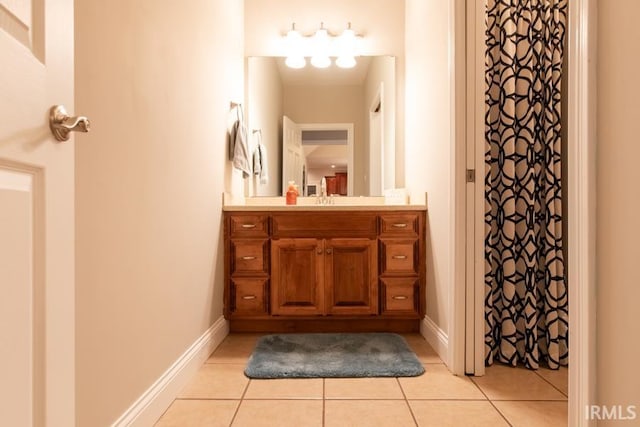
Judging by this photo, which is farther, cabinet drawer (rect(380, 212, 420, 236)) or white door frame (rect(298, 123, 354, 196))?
white door frame (rect(298, 123, 354, 196))

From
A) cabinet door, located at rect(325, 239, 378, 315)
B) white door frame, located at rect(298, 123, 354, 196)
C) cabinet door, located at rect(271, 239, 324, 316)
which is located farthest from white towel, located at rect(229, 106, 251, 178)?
cabinet door, located at rect(325, 239, 378, 315)

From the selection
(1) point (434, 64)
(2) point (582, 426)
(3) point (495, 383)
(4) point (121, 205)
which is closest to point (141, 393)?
(4) point (121, 205)

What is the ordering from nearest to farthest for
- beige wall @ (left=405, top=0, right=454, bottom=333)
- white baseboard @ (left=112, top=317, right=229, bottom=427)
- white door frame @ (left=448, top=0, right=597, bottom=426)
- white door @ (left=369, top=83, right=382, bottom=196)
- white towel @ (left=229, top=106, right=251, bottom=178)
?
white door frame @ (left=448, top=0, right=597, bottom=426), white baseboard @ (left=112, top=317, right=229, bottom=427), beige wall @ (left=405, top=0, right=454, bottom=333), white towel @ (left=229, top=106, right=251, bottom=178), white door @ (left=369, top=83, right=382, bottom=196)

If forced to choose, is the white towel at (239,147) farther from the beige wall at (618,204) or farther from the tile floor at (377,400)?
the beige wall at (618,204)

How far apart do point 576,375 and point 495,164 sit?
129 cm

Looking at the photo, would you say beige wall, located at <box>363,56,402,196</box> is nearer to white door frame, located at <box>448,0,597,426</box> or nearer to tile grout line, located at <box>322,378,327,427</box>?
tile grout line, located at <box>322,378,327,427</box>

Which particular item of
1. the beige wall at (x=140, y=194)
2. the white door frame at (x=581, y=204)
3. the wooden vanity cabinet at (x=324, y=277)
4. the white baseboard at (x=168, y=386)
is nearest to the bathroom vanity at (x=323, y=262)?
the wooden vanity cabinet at (x=324, y=277)

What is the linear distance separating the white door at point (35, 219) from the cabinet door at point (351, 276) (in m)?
1.89

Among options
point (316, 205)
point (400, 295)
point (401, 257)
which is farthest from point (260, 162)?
point (400, 295)

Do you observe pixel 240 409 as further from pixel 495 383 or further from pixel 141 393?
pixel 495 383

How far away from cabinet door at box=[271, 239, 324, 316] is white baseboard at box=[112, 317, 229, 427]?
0.49 meters

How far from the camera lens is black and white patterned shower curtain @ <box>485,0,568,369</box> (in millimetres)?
1993

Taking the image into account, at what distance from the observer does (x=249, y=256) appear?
8.43ft

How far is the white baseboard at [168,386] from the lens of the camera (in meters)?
1.33
